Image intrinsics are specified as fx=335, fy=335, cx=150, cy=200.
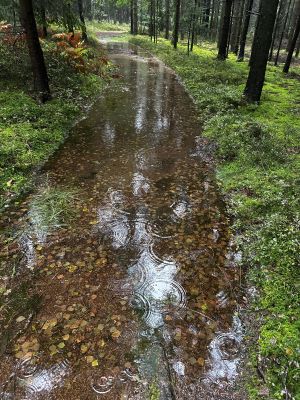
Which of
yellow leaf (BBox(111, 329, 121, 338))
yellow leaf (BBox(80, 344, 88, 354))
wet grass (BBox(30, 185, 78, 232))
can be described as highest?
yellow leaf (BBox(80, 344, 88, 354))

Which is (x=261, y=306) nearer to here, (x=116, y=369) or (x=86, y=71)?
(x=116, y=369)

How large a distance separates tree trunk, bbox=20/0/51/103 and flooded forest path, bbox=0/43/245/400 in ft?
12.9

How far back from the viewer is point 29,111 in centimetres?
1040

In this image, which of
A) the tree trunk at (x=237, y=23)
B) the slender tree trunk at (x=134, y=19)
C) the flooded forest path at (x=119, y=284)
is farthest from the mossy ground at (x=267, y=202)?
the slender tree trunk at (x=134, y=19)

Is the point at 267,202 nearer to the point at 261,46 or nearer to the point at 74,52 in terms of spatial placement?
the point at 261,46

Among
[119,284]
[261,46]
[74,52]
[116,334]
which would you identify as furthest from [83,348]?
[74,52]

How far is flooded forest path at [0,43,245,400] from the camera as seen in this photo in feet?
11.9

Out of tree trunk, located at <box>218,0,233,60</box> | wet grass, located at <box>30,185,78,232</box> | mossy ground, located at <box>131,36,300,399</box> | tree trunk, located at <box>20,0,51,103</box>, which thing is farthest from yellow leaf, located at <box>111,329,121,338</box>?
tree trunk, located at <box>218,0,233,60</box>

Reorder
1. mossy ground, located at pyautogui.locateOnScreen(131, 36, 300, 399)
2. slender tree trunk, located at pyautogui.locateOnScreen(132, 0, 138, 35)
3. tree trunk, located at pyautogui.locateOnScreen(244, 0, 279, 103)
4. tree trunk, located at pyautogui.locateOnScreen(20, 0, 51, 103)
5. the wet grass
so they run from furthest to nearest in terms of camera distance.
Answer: slender tree trunk, located at pyautogui.locateOnScreen(132, 0, 138, 35)
tree trunk, located at pyautogui.locateOnScreen(244, 0, 279, 103)
tree trunk, located at pyautogui.locateOnScreen(20, 0, 51, 103)
the wet grass
mossy ground, located at pyautogui.locateOnScreen(131, 36, 300, 399)

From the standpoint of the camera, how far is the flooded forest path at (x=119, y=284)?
Answer: 3.63 m

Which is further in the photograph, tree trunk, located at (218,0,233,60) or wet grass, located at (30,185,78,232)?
tree trunk, located at (218,0,233,60)

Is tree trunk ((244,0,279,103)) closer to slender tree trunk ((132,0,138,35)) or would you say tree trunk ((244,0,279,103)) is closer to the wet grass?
the wet grass

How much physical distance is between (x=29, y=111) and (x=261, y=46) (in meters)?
8.19

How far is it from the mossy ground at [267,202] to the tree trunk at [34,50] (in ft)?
18.6
